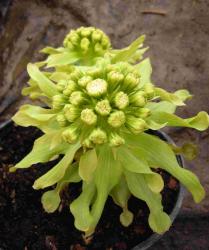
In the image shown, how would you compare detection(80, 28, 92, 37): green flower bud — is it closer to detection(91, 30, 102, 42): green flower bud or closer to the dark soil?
detection(91, 30, 102, 42): green flower bud

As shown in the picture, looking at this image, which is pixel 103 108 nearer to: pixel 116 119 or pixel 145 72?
pixel 116 119

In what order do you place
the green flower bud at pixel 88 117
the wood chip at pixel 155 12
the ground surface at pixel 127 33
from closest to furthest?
the green flower bud at pixel 88 117 → the ground surface at pixel 127 33 → the wood chip at pixel 155 12

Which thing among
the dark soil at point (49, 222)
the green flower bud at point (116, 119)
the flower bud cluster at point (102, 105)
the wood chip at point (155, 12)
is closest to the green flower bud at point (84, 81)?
the flower bud cluster at point (102, 105)

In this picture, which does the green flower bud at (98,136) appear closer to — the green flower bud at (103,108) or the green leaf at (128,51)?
the green flower bud at (103,108)

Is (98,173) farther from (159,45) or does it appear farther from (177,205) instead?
(159,45)

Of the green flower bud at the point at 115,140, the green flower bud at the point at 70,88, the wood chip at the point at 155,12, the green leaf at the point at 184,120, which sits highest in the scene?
the green flower bud at the point at 70,88

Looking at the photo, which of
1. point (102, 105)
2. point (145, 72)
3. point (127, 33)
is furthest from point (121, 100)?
point (127, 33)

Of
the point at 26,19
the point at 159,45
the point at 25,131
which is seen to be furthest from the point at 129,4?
the point at 25,131
